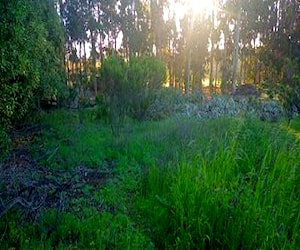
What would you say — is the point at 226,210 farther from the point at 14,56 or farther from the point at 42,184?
the point at 14,56

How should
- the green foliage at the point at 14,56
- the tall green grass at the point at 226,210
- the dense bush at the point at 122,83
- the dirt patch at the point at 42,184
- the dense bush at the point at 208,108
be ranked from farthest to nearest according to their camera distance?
the dense bush at the point at 208,108, the dense bush at the point at 122,83, the green foliage at the point at 14,56, the dirt patch at the point at 42,184, the tall green grass at the point at 226,210

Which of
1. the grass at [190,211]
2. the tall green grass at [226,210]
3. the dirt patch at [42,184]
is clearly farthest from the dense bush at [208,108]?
the tall green grass at [226,210]

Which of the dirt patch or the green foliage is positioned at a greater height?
the green foliage

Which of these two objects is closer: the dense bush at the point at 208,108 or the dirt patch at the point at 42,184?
the dirt patch at the point at 42,184

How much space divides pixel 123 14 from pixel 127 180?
1931 centimetres

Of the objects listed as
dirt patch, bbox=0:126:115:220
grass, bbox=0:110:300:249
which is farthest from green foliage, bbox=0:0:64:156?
grass, bbox=0:110:300:249

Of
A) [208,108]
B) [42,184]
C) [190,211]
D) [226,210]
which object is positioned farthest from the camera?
[208,108]

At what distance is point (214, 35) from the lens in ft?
74.7

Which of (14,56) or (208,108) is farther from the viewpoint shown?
(208,108)

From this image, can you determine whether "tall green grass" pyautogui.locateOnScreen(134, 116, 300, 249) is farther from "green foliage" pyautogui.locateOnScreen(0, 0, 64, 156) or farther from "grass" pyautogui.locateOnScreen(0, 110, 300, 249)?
"green foliage" pyautogui.locateOnScreen(0, 0, 64, 156)

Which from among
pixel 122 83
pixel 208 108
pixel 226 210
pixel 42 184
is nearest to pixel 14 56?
pixel 42 184

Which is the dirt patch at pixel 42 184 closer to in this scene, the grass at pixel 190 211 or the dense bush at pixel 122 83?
the grass at pixel 190 211

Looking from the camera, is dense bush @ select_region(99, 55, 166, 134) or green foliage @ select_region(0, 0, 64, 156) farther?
dense bush @ select_region(99, 55, 166, 134)

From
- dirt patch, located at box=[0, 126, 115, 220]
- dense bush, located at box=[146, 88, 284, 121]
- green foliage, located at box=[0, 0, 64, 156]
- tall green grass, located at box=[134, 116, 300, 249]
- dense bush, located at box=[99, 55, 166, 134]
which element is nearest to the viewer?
tall green grass, located at box=[134, 116, 300, 249]
